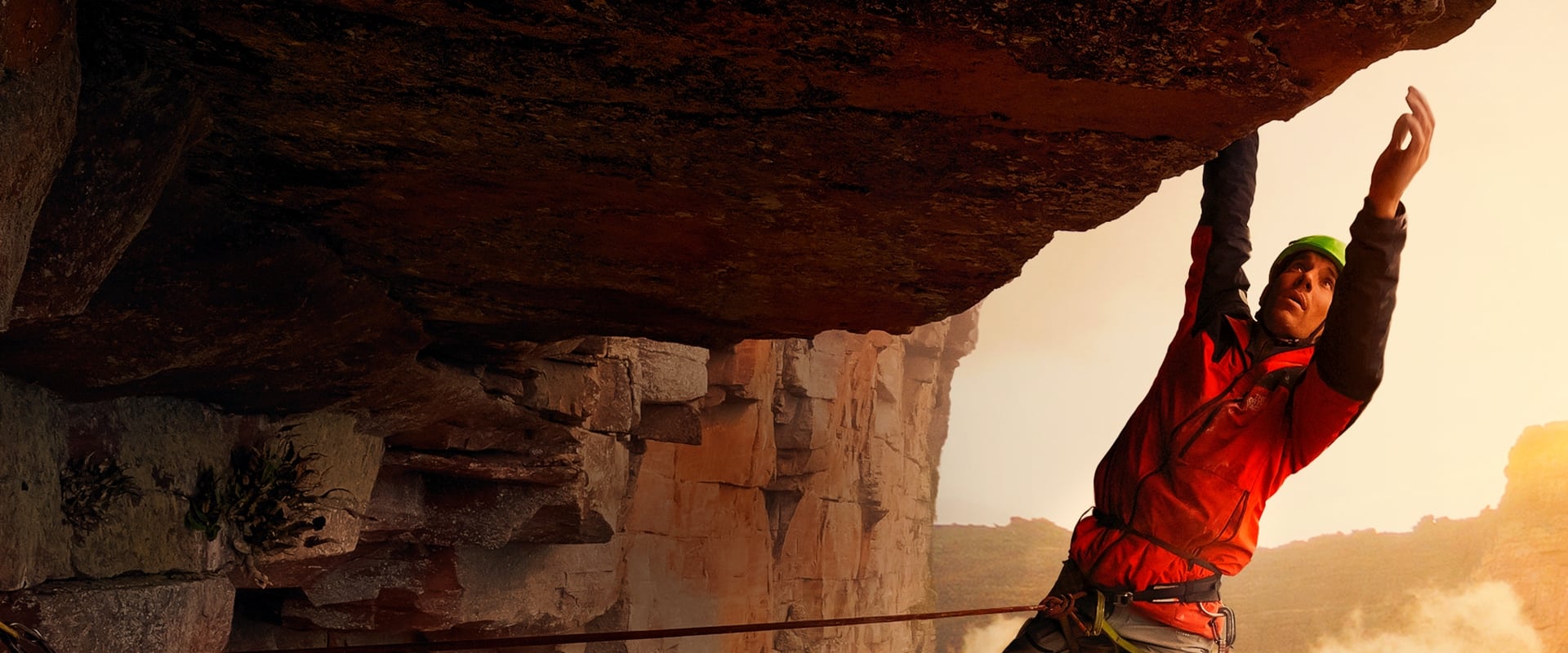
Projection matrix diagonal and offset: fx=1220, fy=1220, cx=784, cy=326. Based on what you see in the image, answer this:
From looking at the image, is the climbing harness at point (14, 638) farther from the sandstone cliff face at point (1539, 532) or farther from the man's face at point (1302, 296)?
the sandstone cliff face at point (1539, 532)

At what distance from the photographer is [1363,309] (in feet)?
10.2

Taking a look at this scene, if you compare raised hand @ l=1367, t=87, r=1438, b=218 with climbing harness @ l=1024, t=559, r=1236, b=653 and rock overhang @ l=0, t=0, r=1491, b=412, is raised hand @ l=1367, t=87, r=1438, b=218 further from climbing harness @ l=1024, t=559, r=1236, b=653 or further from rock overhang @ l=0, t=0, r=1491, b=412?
climbing harness @ l=1024, t=559, r=1236, b=653

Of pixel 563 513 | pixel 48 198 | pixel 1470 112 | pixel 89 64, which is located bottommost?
pixel 563 513

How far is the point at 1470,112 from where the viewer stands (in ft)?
72.1

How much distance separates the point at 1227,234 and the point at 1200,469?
2.70 ft

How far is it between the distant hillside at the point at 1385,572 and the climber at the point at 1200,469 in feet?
57.8

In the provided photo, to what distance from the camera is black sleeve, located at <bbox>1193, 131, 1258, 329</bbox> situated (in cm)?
394

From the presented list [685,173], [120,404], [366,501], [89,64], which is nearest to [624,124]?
[685,173]

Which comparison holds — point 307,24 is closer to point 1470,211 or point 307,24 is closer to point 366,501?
point 366,501

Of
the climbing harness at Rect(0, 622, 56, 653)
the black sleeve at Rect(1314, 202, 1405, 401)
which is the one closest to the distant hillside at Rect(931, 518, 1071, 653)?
the black sleeve at Rect(1314, 202, 1405, 401)

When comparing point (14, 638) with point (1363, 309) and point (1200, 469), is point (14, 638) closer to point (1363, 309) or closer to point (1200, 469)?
point (1200, 469)

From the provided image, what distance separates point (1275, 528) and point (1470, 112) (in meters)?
8.42

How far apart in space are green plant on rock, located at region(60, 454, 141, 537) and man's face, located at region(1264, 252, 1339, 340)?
3574 millimetres

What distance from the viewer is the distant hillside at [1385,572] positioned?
61.7ft
